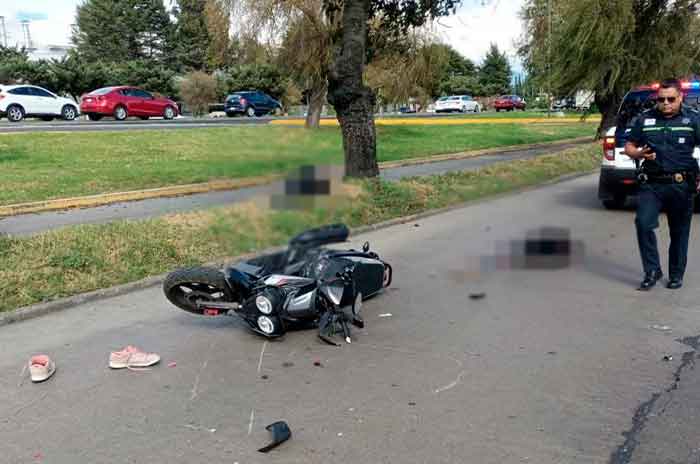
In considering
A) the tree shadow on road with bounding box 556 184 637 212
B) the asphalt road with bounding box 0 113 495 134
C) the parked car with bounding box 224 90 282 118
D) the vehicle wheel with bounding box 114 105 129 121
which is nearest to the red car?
the vehicle wheel with bounding box 114 105 129 121

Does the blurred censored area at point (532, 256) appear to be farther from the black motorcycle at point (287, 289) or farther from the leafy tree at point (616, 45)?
the leafy tree at point (616, 45)

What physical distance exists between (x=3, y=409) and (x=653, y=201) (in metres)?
5.65

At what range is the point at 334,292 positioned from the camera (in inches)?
211

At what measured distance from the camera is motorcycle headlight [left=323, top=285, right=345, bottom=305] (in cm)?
531

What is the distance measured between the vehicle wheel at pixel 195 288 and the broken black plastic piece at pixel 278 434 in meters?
1.76

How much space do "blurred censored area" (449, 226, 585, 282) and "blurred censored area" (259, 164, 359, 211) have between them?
7.67 feet

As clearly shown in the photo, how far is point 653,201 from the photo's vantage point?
664 centimetres

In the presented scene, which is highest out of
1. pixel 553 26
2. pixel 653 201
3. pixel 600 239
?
pixel 553 26

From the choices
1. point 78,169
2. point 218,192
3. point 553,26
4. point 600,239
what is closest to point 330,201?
point 218,192

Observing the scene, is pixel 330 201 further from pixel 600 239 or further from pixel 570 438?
pixel 600 239

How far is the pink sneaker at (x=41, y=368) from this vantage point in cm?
468

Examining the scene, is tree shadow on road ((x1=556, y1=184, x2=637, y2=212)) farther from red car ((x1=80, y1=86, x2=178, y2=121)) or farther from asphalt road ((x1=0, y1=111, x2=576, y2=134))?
A: red car ((x1=80, y1=86, x2=178, y2=121))

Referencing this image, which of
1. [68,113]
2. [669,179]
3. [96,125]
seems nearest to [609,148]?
[669,179]

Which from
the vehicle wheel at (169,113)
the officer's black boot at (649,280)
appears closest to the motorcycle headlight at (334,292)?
the officer's black boot at (649,280)
